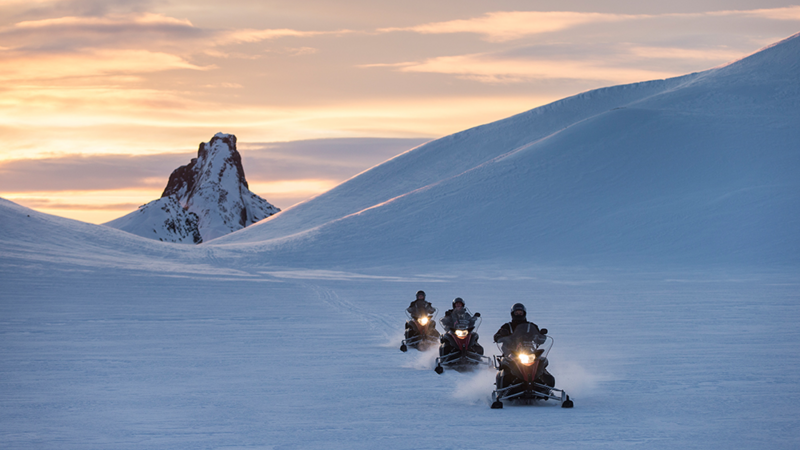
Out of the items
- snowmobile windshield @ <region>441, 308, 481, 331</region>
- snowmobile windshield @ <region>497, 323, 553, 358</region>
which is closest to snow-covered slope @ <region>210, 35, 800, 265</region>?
snowmobile windshield @ <region>441, 308, 481, 331</region>

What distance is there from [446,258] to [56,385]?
5180 centimetres

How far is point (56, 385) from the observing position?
39.8 feet

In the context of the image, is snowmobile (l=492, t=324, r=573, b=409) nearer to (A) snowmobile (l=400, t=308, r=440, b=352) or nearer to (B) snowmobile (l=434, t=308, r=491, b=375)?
(B) snowmobile (l=434, t=308, r=491, b=375)

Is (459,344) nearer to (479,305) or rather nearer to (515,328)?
(515,328)

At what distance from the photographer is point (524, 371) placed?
10.2 m

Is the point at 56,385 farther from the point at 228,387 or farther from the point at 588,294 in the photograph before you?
the point at 588,294

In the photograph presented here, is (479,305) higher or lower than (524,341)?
higher

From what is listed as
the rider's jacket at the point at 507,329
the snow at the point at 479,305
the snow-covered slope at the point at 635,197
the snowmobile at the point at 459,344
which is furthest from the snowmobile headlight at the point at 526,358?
the snow-covered slope at the point at 635,197

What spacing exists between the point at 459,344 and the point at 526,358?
129 inches

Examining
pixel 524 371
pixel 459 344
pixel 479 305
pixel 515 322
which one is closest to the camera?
pixel 524 371

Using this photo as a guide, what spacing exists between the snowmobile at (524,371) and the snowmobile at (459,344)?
9.21 ft

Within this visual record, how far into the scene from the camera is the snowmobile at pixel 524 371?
33.2 ft

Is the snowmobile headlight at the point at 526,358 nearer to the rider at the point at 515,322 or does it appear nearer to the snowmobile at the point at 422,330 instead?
the rider at the point at 515,322

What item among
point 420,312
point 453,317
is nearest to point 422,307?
point 420,312
